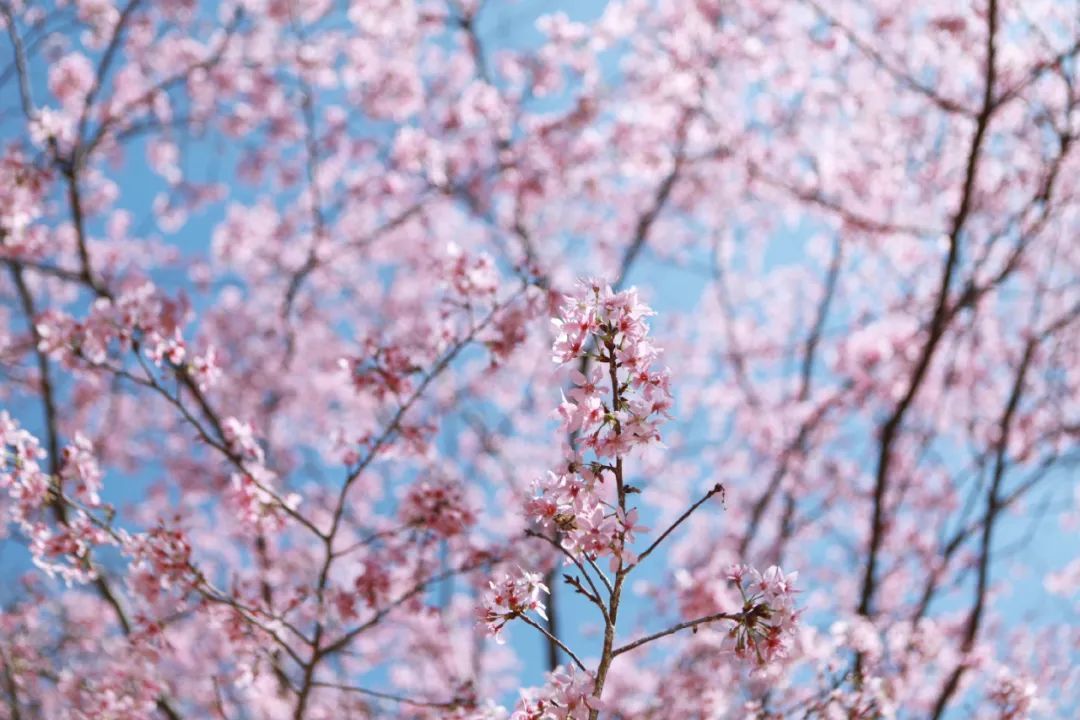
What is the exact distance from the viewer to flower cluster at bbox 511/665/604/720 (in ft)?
8.47

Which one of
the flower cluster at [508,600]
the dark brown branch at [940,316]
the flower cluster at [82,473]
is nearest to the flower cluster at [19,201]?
the flower cluster at [82,473]

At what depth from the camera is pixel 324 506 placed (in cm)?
1103

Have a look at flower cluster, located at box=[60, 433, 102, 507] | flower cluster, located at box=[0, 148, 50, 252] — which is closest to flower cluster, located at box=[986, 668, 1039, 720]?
flower cluster, located at box=[60, 433, 102, 507]

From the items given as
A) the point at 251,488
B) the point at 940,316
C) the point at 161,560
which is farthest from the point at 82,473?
the point at 940,316

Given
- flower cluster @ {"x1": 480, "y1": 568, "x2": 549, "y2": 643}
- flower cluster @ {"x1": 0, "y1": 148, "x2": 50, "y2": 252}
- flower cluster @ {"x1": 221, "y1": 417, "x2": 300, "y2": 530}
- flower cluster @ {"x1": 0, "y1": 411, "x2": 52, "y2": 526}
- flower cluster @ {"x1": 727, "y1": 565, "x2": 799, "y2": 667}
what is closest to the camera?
flower cluster @ {"x1": 727, "y1": 565, "x2": 799, "y2": 667}

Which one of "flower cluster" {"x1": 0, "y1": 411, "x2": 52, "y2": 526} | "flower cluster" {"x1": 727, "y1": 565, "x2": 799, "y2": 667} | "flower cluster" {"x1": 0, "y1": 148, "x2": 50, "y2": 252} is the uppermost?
"flower cluster" {"x1": 0, "y1": 148, "x2": 50, "y2": 252}

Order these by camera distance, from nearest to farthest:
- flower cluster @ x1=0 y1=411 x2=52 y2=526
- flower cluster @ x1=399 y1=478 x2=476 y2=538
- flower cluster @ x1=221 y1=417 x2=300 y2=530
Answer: flower cluster @ x1=0 y1=411 x2=52 y2=526 → flower cluster @ x1=221 y1=417 x2=300 y2=530 → flower cluster @ x1=399 y1=478 x2=476 y2=538

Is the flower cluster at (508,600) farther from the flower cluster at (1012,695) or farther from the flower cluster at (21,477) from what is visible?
the flower cluster at (1012,695)

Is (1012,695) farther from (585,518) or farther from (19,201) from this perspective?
(19,201)

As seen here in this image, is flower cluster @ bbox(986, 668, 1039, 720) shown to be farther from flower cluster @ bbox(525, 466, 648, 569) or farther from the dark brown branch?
flower cluster @ bbox(525, 466, 648, 569)

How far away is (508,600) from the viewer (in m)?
2.73

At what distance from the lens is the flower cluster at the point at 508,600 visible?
2.73 m

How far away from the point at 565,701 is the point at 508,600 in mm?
361

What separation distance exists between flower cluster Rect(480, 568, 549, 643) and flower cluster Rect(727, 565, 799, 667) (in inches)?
25.2
